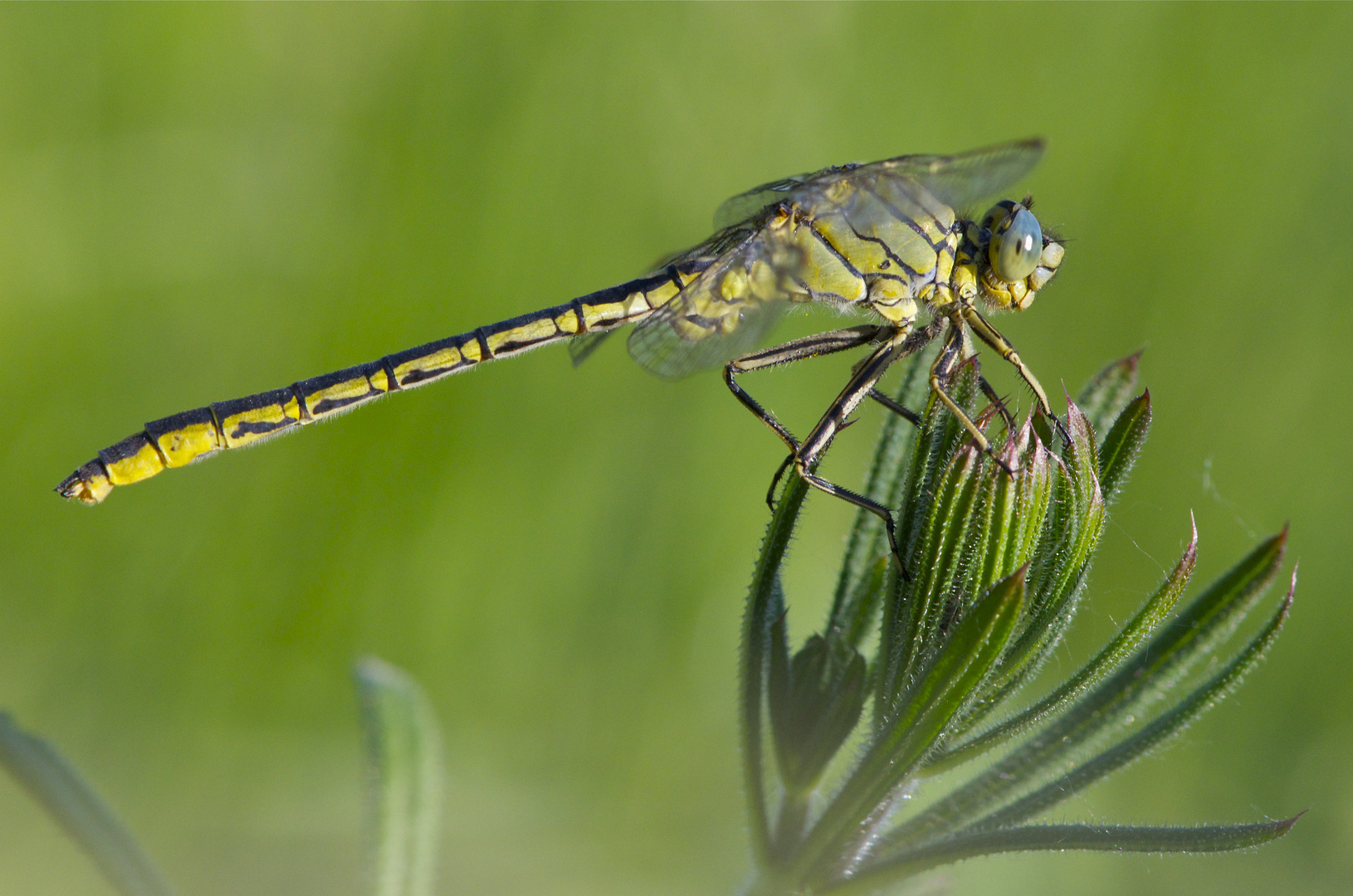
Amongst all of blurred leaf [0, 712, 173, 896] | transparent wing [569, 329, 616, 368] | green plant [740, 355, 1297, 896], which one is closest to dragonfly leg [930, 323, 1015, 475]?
green plant [740, 355, 1297, 896]

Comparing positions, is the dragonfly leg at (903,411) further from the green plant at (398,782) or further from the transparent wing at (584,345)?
the green plant at (398,782)

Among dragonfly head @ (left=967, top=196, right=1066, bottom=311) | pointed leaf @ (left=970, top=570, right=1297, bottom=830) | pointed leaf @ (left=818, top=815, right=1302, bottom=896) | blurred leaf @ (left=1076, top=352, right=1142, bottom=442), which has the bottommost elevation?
pointed leaf @ (left=818, top=815, right=1302, bottom=896)

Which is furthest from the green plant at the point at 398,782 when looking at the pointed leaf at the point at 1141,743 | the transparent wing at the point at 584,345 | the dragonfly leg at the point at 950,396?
the dragonfly leg at the point at 950,396

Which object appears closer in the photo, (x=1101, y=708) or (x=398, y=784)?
(x=1101, y=708)

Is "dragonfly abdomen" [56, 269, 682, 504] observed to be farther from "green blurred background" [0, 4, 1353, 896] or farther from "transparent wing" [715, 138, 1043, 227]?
"green blurred background" [0, 4, 1353, 896]

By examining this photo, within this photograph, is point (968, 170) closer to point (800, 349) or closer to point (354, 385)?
point (800, 349)

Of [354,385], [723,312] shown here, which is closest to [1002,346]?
[723,312]
